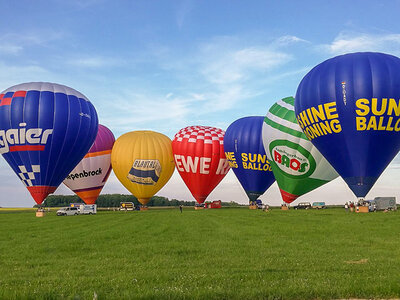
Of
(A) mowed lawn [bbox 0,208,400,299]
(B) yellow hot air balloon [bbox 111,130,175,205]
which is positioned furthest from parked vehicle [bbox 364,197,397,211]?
(A) mowed lawn [bbox 0,208,400,299]

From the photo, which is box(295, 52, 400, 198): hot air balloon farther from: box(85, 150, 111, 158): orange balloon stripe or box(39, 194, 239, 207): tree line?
box(39, 194, 239, 207): tree line

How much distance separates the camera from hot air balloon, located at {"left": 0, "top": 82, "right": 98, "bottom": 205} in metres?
40.5

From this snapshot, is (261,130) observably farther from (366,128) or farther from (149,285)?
(149,285)

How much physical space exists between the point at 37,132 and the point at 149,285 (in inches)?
1387

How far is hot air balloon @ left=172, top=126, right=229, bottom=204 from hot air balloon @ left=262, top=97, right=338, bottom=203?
12569mm

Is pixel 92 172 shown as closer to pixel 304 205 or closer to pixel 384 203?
pixel 304 205

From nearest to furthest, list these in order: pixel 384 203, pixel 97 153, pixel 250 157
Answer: pixel 384 203, pixel 250 157, pixel 97 153

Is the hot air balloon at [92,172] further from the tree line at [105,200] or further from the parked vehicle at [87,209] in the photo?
the tree line at [105,200]

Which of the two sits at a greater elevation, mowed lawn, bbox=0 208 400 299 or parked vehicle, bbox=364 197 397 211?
parked vehicle, bbox=364 197 397 211

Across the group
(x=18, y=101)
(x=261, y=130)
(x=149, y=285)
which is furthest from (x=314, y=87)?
(x=149, y=285)

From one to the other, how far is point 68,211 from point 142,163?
507 inches

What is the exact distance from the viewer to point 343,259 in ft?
39.5

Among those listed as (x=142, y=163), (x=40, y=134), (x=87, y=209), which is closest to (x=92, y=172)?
(x=87, y=209)

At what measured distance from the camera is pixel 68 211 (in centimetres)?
5400
